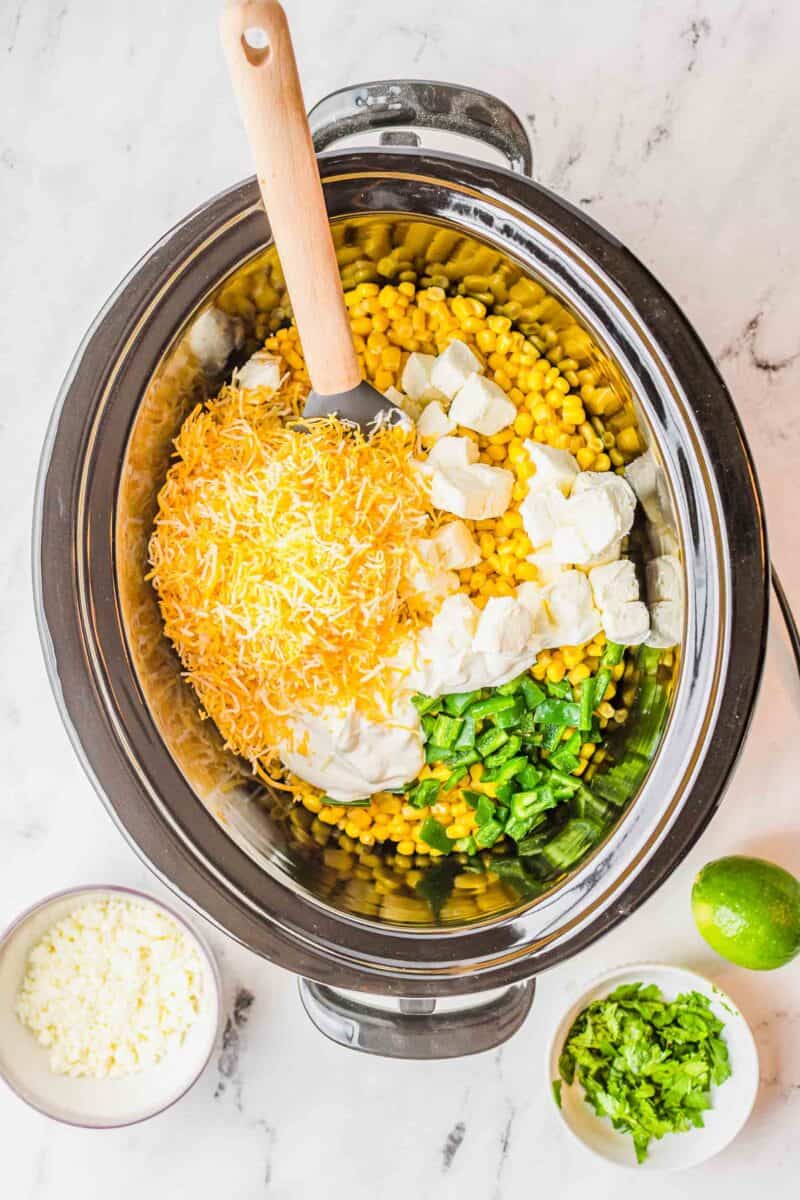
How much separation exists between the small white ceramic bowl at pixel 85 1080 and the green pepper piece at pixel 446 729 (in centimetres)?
53

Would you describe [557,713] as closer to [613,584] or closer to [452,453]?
[613,584]

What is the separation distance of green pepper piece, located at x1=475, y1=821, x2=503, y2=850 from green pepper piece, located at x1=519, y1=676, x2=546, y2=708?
0.19m

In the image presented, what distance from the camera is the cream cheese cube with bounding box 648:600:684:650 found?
1421 mm

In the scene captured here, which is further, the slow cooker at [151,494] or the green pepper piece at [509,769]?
the green pepper piece at [509,769]

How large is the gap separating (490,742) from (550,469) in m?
0.39

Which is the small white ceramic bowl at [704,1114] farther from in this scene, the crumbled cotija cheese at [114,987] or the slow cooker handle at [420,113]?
the slow cooker handle at [420,113]

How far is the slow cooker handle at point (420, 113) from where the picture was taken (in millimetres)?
1439

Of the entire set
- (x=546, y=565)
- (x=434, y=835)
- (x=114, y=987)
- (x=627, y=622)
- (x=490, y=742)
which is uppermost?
(x=546, y=565)

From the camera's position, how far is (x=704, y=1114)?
5.78 feet

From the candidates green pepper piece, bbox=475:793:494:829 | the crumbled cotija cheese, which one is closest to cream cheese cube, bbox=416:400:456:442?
green pepper piece, bbox=475:793:494:829

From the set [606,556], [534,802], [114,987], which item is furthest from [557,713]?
[114,987]

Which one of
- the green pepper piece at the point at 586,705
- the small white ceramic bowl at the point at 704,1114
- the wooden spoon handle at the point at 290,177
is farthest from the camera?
the small white ceramic bowl at the point at 704,1114

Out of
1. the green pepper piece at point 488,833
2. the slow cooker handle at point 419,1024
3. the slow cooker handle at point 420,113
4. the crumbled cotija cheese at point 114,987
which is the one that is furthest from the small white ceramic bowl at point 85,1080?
the slow cooker handle at point 420,113

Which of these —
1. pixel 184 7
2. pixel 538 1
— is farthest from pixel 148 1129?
pixel 538 1
